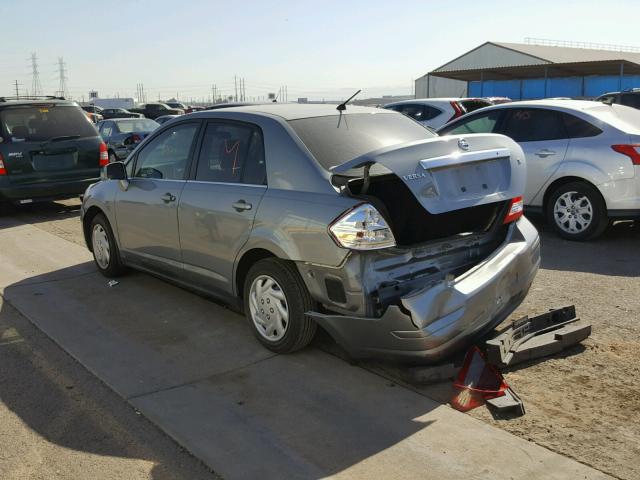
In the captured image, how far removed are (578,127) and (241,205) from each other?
495 centimetres

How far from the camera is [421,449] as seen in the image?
11.1 ft

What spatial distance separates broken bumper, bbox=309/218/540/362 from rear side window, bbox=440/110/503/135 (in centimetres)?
483

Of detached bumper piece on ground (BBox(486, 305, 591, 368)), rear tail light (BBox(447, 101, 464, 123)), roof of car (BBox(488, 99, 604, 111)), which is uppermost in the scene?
roof of car (BBox(488, 99, 604, 111))

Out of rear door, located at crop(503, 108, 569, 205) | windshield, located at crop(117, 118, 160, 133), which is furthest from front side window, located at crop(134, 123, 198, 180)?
windshield, located at crop(117, 118, 160, 133)

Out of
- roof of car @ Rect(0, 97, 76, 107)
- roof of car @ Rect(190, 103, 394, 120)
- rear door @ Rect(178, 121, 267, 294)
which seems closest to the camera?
rear door @ Rect(178, 121, 267, 294)

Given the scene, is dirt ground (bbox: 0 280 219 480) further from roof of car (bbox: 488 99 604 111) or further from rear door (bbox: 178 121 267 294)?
roof of car (bbox: 488 99 604 111)

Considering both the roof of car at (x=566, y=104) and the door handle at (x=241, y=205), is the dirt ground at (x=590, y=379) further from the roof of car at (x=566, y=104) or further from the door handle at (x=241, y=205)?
the roof of car at (x=566, y=104)

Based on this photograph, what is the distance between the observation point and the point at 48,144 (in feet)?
34.9

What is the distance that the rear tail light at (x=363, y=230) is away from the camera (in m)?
3.87

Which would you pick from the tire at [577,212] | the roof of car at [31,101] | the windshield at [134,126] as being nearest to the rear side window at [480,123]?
the tire at [577,212]

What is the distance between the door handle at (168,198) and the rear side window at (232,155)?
1.09ft

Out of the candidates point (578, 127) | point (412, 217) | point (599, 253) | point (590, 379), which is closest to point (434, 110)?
point (578, 127)

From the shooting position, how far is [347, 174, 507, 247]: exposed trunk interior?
4332 mm

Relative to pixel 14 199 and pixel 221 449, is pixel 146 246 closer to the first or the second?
pixel 221 449
